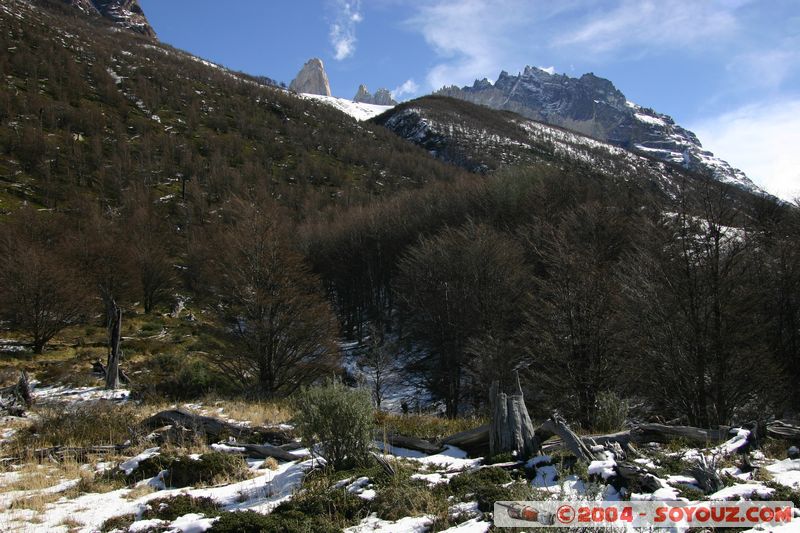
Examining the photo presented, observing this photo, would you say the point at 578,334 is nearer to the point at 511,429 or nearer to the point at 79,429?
the point at 511,429

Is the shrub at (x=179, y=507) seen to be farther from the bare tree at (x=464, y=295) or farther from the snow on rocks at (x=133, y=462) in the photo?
the bare tree at (x=464, y=295)

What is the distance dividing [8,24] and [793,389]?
169210 mm

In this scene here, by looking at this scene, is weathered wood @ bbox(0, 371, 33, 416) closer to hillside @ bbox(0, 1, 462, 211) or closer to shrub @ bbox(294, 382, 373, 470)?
shrub @ bbox(294, 382, 373, 470)

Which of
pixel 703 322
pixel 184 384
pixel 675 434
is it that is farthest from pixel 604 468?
pixel 184 384

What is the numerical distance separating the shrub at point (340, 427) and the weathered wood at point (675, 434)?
4.06m

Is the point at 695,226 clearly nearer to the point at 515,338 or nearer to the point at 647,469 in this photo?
the point at 515,338

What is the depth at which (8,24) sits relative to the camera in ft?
374

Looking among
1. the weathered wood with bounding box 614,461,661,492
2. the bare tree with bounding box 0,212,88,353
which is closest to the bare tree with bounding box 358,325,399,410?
the bare tree with bounding box 0,212,88,353

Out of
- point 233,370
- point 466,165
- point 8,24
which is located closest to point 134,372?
point 233,370

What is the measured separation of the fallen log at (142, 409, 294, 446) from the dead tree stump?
4014mm

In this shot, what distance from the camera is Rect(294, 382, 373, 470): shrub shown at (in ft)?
19.8

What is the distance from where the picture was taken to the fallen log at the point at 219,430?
8047mm

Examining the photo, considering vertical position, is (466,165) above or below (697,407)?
above


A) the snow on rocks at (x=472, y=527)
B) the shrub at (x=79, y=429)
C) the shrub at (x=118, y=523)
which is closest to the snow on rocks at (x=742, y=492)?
the snow on rocks at (x=472, y=527)
